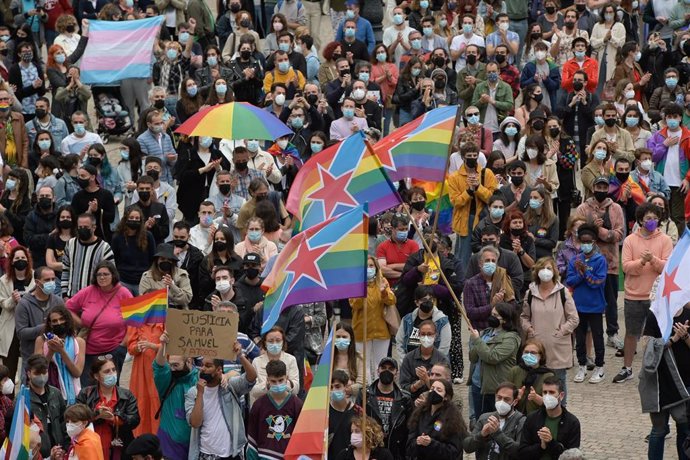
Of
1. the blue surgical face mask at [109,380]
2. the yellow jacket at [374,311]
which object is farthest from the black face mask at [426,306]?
the blue surgical face mask at [109,380]

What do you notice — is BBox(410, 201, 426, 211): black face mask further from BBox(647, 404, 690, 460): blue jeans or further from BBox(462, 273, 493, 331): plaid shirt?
BBox(647, 404, 690, 460): blue jeans

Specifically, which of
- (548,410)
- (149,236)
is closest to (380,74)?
(149,236)

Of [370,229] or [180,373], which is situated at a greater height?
[180,373]

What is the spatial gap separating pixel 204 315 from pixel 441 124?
360 cm

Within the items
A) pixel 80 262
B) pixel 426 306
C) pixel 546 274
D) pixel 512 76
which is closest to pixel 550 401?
pixel 426 306

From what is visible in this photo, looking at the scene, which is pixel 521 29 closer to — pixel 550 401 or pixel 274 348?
pixel 274 348

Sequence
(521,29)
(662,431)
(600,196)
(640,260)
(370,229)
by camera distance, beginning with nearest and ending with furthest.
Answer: (662,431) → (640,260) → (370,229) → (600,196) → (521,29)

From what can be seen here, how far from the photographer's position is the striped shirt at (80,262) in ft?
61.6

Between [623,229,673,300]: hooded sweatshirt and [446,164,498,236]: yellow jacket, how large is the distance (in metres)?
2.28

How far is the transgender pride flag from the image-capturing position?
25.5m

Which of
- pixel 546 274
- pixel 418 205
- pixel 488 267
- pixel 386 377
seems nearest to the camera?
pixel 386 377

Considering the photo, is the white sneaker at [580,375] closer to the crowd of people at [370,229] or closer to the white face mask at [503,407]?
the crowd of people at [370,229]

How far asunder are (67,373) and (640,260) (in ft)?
19.2

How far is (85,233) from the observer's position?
61.9 feet
